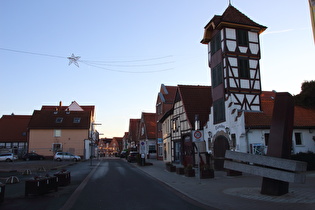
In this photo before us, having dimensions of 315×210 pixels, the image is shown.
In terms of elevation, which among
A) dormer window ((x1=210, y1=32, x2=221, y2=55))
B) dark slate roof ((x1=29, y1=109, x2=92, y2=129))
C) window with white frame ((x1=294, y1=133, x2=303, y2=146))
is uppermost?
dormer window ((x1=210, y1=32, x2=221, y2=55))

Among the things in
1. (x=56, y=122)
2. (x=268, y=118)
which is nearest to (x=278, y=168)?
(x=268, y=118)

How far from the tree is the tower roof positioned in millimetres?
6689

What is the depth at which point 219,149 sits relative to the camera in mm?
22500

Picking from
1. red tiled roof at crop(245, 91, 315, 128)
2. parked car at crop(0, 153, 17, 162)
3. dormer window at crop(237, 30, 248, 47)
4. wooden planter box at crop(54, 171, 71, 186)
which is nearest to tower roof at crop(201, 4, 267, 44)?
dormer window at crop(237, 30, 248, 47)

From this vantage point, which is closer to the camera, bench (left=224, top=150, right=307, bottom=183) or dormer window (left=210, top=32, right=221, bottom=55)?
bench (left=224, top=150, right=307, bottom=183)

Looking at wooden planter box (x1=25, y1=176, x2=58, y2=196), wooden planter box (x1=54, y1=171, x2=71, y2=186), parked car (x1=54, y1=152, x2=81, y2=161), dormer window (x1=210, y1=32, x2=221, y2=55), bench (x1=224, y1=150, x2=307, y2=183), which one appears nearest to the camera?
bench (x1=224, y1=150, x2=307, y2=183)

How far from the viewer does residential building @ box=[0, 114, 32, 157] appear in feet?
186

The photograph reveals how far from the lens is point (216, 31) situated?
24.1 metres

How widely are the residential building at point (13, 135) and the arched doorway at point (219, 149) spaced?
4519 centimetres

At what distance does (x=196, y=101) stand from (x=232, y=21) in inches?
357

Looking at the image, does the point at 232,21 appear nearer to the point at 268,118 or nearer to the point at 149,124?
the point at 268,118

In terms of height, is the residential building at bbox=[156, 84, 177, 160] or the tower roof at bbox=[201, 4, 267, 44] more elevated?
the tower roof at bbox=[201, 4, 267, 44]

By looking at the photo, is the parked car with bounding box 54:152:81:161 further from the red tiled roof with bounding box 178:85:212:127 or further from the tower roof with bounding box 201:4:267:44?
the tower roof with bounding box 201:4:267:44

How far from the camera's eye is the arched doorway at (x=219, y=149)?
847 inches
